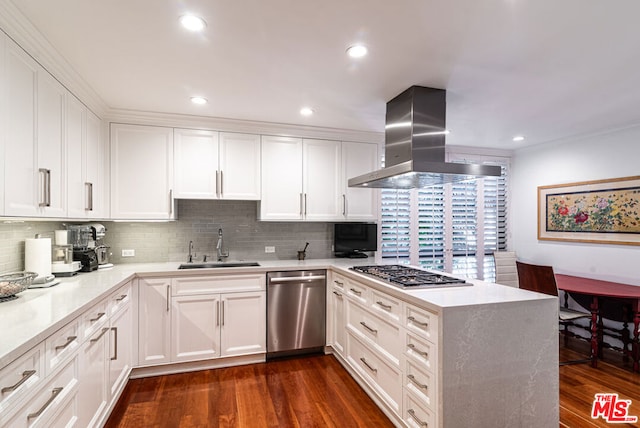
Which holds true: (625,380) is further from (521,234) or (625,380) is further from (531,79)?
(531,79)

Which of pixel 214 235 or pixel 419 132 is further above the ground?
pixel 419 132

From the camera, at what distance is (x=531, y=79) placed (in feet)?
8.01

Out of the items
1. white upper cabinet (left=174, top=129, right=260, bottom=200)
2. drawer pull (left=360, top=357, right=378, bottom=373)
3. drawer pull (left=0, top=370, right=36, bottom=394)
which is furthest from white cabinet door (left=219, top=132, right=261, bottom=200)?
drawer pull (left=0, top=370, right=36, bottom=394)

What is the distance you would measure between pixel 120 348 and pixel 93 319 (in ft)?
2.26

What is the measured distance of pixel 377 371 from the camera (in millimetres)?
2512

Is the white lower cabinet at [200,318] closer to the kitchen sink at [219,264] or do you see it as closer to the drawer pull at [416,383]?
the kitchen sink at [219,264]

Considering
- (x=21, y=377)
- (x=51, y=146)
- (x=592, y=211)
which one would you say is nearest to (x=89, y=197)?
(x=51, y=146)

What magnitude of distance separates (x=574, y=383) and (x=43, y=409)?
3727 mm

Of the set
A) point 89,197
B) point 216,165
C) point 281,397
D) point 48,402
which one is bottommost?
point 281,397

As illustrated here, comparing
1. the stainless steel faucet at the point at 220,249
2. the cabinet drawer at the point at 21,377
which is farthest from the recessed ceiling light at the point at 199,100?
the cabinet drawer at the point at 21,377

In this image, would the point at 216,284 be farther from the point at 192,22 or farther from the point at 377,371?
the point at 192,22

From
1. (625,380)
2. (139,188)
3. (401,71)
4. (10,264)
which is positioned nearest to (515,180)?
(625,380)

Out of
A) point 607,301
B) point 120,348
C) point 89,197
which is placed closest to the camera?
point 120,348

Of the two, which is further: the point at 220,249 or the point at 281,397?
the point at 220,249
